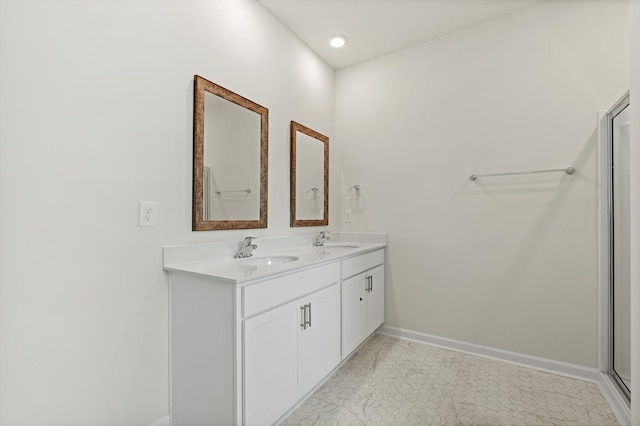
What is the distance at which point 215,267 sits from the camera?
1522mm

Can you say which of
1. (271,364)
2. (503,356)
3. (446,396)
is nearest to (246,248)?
(271,364)

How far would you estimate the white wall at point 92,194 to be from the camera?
108cm

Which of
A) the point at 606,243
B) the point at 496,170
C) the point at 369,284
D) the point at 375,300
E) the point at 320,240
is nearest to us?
the point at 606,243

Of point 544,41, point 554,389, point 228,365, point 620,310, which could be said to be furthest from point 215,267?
point 544,41

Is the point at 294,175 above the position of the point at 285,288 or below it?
above

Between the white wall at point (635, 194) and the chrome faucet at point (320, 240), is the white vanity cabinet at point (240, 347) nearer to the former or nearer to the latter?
the chrome faucet at point (320, 240)

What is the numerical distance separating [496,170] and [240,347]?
210 centimetres

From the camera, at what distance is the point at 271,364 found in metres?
1.43

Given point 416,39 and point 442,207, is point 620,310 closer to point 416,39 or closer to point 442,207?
point 442,207

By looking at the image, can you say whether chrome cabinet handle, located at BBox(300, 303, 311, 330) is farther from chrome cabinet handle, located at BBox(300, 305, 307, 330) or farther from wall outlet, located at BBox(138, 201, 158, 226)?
wall outlet, located at BBox(138, 201, 158, 226)

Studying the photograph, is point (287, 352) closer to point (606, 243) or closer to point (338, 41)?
point (606, 243)

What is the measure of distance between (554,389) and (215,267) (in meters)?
2.15

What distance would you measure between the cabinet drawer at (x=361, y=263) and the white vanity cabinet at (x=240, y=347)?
0.42 metres

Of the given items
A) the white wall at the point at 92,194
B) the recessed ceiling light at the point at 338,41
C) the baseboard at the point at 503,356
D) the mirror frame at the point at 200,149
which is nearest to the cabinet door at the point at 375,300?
the baseboard at the point at 503,356
